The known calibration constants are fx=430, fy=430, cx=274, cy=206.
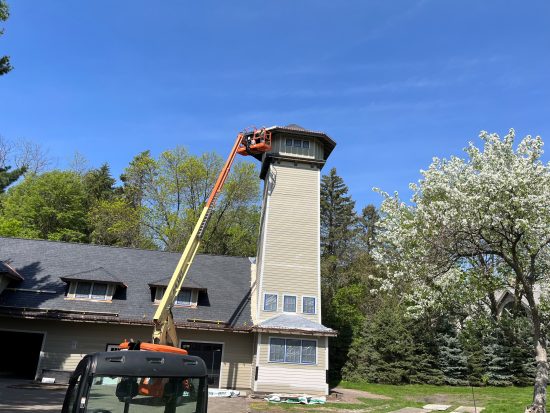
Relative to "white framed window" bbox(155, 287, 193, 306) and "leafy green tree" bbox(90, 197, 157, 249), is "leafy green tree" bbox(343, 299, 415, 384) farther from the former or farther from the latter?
"leafy green tree" bbox(90, 197, 157, 249)

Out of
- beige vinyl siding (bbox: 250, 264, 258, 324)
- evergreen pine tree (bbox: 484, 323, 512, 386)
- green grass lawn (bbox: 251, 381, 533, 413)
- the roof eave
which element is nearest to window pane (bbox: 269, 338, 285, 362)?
the roof eave

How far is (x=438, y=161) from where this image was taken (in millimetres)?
18484

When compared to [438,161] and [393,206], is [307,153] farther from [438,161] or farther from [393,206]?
[438,161]

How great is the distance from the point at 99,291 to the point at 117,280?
1.05 m

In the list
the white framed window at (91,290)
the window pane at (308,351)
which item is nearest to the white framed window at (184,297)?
the white framed window at (91,290)

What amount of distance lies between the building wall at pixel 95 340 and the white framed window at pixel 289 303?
2947 mm

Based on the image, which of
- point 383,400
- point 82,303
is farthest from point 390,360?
point 82,303

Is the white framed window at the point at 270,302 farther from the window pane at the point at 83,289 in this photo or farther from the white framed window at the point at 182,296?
the window pane at the point at 83,289

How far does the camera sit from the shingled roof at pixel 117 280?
69.2 feet

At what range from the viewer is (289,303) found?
22562 millimetres

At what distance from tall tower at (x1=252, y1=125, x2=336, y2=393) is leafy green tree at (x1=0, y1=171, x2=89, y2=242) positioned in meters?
23.7

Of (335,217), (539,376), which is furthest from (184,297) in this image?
(335,217)

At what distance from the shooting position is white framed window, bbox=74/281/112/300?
22.0 meters

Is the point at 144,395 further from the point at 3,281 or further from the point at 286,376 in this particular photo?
the point at 3,281
